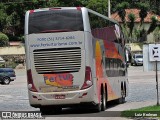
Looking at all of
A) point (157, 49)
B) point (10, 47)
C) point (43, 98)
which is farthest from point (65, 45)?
point (10, 47)

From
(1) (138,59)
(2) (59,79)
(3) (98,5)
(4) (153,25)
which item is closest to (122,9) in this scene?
(3) (98,5)

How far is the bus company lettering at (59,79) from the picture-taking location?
808 inches

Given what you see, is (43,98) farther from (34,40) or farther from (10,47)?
(10,47)

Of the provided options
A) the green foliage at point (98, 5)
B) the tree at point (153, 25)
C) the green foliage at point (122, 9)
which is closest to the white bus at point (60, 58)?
the green foliage at point (98, 5)

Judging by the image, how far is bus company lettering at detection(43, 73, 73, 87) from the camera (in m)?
20.5

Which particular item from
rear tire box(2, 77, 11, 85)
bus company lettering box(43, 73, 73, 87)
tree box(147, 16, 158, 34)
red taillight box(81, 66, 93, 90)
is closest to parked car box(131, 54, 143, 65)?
tree box(147, 16, 158, 34)

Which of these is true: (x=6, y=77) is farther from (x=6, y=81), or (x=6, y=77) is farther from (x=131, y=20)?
(x=131, y=20)

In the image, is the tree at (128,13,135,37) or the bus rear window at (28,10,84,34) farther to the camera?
the tree at (128,13,135,37)

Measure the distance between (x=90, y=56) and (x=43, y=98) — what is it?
2.28 m

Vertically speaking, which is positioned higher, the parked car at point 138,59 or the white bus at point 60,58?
the white bus at point 60,58

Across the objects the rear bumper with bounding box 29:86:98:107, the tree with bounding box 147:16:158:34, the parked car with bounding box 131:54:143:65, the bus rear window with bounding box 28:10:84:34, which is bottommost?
the parked car with bounding box 131:54:143:65

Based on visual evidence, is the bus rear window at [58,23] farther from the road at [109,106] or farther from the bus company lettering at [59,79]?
the road at [109,106]

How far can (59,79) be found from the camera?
20516mm

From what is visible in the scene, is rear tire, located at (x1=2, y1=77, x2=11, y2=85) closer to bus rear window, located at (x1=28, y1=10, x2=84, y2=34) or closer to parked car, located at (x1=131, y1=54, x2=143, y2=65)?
parked car, located at (x1=131, y1=54, x2=143, y2=65)
